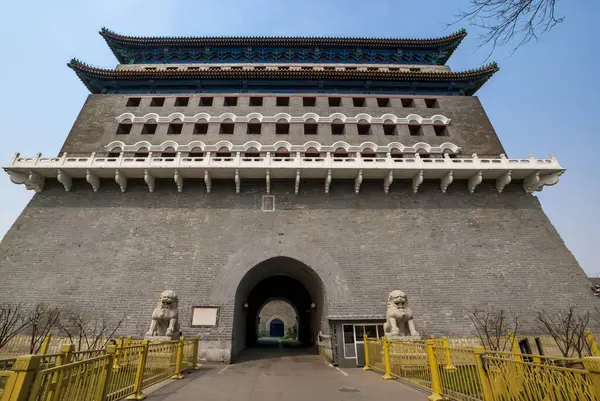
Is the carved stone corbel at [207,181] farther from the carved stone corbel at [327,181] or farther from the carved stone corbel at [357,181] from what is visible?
the carved stone corbel at [357,181]

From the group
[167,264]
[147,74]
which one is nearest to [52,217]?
[167,264]

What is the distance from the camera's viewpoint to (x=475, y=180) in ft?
54.9

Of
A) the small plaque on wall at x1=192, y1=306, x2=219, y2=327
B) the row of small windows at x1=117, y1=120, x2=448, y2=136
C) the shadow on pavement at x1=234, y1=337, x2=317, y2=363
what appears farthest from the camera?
the row of small windows at x1=117, y1=120, x2=448, y2=136

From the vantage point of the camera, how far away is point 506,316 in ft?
44.9

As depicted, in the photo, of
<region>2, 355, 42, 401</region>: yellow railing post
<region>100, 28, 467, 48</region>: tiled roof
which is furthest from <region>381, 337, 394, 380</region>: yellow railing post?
<region>100, 28, 467, 48</region>: tiled roof

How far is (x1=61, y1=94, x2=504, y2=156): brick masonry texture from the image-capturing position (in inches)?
766

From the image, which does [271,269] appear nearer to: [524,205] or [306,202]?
[306,202]

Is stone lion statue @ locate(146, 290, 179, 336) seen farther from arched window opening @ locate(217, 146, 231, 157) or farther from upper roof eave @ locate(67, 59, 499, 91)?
upper roof eave @ locate(67, 59, 499, 91)

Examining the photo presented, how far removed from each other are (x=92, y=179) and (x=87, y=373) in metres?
15.3

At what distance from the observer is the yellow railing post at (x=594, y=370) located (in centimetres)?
288

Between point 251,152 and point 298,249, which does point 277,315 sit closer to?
point 298,249

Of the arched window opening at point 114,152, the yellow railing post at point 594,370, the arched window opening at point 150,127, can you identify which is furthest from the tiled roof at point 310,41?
the yellow railing post at point 594,370

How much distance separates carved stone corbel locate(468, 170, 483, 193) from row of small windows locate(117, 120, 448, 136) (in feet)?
15.6

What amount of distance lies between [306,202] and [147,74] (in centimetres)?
1584
